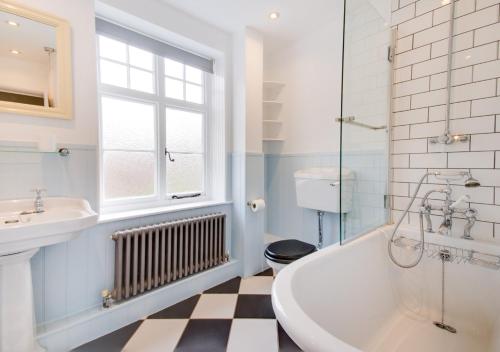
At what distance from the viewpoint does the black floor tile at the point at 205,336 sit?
1.40m

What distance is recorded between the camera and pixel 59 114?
1.41 metres

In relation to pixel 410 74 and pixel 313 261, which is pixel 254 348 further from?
pixel 410 74

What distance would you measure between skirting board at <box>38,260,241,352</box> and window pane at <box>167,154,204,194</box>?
2.54ft

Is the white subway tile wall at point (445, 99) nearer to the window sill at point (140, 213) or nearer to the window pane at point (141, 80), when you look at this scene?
the window sill at point (140, 213)

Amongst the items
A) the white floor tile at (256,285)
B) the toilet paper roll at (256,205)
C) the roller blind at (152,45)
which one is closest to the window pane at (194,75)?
the roller blind at (152,45)

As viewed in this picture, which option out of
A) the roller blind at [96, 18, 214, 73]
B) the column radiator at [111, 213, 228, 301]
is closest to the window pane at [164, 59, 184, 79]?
the roller blind at [96, 18, 214, 73]

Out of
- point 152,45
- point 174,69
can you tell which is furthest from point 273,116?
point 152,45

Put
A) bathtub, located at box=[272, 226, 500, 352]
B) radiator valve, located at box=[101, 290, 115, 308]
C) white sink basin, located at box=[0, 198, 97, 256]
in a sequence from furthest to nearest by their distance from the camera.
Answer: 1. radiator valve, located at box=[101, 290, 115, 308]
2. bathtub, located at box=[272, 226, 500, 352]
3. white sink basin, located at box=[0, 198, 97, 256]

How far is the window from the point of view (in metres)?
1.81

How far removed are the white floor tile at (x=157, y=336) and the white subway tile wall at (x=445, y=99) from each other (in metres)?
1.71

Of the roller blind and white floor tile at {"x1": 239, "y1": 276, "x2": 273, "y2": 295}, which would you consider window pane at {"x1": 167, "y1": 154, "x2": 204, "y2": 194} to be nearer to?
the roller blind

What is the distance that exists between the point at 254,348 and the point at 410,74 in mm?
2035

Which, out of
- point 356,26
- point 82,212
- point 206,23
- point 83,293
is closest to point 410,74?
point 356,26

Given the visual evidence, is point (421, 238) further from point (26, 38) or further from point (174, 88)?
point (26, 38)
